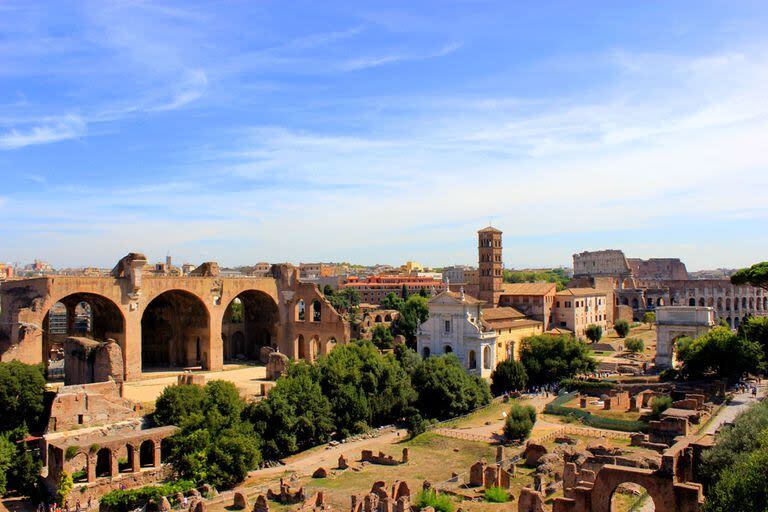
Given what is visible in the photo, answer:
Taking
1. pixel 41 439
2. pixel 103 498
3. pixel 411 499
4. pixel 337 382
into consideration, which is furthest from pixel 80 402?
pixel 411 499

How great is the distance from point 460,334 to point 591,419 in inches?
527

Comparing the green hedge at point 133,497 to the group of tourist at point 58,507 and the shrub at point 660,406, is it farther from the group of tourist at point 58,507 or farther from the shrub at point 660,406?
the shrub at point 660,406

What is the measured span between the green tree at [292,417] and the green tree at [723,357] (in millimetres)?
22097

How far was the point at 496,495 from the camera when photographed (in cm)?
2317

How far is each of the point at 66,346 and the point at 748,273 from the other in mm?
41740

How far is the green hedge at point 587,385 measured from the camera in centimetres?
4131

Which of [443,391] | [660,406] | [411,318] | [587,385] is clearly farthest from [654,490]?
[411,318]

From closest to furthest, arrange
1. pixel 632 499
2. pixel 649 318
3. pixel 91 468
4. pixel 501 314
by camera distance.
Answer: pixel 632 499 → pixel 91 468 → pixel 501 314 → pixel 649 318

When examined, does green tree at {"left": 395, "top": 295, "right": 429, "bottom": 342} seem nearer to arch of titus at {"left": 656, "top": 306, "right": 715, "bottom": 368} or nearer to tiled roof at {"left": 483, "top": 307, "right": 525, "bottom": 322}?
tiled roof at {"left": 483, "top": 307, "right": 525, "bottom": 322}

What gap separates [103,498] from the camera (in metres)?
25.0

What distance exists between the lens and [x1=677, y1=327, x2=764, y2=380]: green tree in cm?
3781

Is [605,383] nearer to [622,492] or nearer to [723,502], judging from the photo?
[622,492]

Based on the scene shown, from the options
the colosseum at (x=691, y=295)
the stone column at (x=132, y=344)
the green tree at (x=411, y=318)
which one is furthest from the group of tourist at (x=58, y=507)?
the colosseum at (x=691, y=295)

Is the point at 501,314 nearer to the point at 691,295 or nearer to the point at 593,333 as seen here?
the point at 593,333
